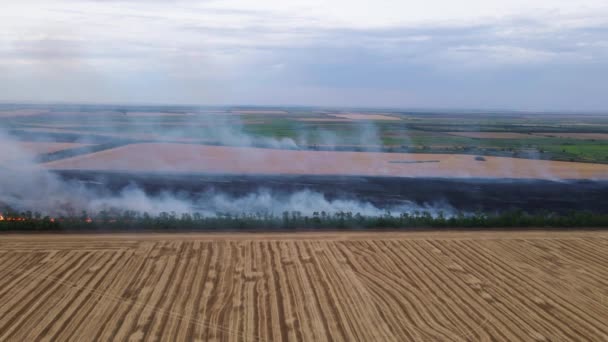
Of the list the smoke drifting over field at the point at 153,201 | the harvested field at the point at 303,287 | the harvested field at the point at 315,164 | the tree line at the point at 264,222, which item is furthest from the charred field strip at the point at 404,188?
the harvested field at the point at 303,287

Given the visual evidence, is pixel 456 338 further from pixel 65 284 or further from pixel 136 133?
pixel 136 133

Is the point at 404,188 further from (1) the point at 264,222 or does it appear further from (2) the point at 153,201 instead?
(2) the point at 153,201

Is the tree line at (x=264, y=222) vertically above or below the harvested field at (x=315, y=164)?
above

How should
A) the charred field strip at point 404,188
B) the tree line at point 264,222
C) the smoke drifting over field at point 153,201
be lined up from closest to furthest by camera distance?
the tree line at point 264,222 → the smoke drifting over field at point 153,201 → the charred field strip at point 404,188

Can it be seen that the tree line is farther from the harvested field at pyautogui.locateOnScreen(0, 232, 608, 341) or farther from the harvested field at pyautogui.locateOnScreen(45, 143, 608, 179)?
the harvested field at pyautogui.locateOnScreen(45, 143, 608, 179)

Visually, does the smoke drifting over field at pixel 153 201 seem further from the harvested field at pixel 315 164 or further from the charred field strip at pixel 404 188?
the harvested field at pixel 315 164
